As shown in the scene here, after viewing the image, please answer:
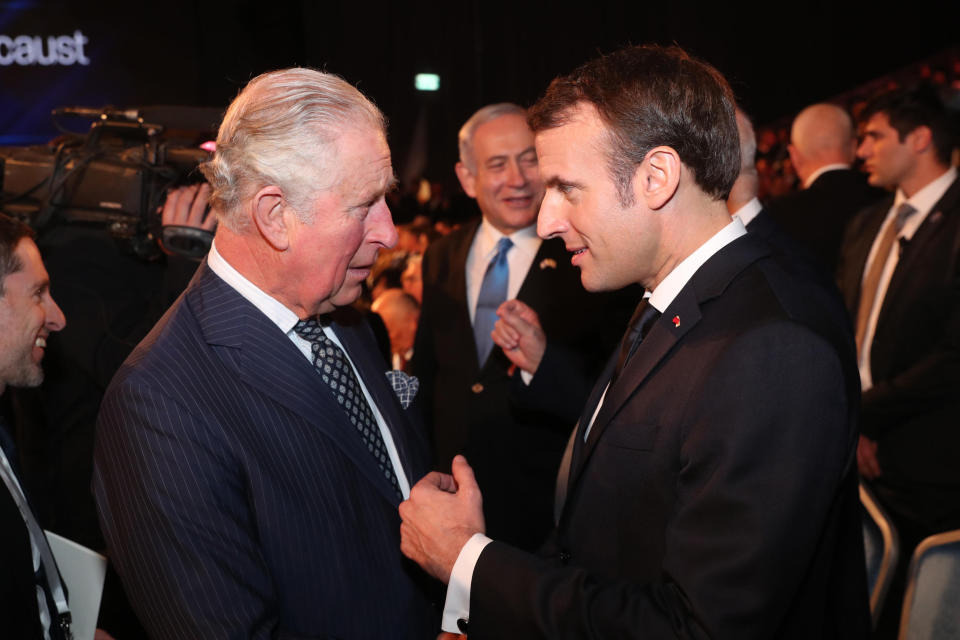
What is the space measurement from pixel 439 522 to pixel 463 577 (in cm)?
11

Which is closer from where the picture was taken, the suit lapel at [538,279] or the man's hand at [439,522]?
the man's hand at [439,522]

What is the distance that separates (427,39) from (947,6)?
6276 millimetres

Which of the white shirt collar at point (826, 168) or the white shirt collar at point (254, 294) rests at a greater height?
the white shirt collar at point (254, 294)

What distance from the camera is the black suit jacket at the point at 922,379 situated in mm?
3264

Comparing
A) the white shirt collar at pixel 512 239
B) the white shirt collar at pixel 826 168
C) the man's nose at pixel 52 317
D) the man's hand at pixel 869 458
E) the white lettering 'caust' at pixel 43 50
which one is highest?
the white lettering 'caust' at pixel 43 50

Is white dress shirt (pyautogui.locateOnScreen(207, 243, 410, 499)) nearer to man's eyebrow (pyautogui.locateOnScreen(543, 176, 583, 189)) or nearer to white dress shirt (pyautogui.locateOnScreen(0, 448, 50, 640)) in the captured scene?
man's eyebrow (pyautogui.locateOnScreen(543, 176, 583, 189))

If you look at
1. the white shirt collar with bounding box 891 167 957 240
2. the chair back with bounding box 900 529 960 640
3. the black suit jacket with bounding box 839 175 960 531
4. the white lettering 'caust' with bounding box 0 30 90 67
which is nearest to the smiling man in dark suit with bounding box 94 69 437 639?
the chair back with bounding box 900 529 960 640

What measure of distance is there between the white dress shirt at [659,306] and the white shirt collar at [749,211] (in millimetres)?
1102

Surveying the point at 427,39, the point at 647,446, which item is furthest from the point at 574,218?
the point at 427,39

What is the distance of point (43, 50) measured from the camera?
8.00 meters

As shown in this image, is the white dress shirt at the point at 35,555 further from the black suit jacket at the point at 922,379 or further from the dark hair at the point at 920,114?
the dark hair at the point at 920,114

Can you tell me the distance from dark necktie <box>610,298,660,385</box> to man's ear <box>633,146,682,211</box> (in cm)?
23

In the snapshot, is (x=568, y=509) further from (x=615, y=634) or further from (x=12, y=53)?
(x=12, y=53)

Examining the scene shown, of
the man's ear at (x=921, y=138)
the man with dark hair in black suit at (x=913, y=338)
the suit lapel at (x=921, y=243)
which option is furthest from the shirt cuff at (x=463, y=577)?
the man's ear at (x=921, y=138)
